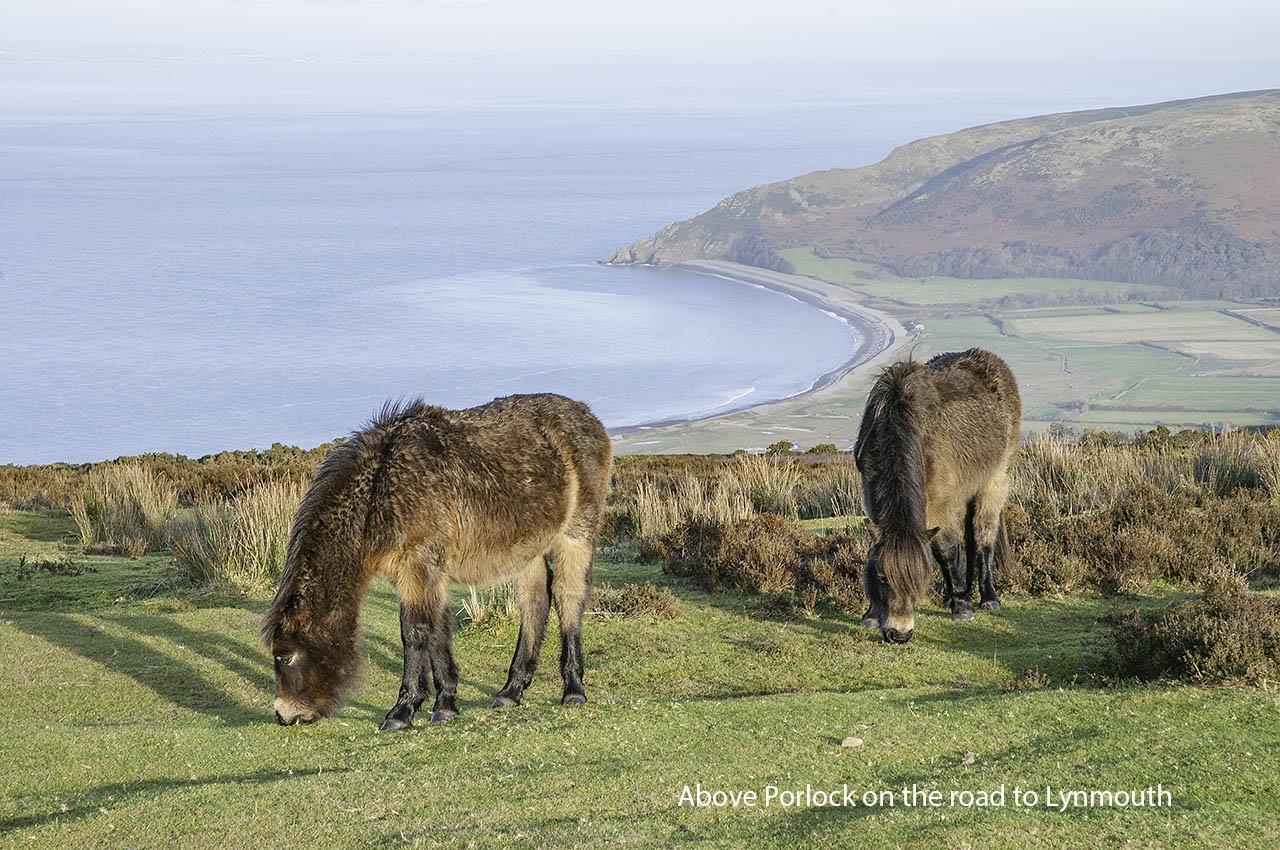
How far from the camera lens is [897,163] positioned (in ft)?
599

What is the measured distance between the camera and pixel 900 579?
880 cm

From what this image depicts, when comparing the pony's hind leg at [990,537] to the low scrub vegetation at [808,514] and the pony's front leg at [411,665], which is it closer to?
the low scrub vegetation at [808,514]

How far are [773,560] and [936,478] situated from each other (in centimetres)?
227

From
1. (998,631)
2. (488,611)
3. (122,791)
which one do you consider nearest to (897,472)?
(998,631)

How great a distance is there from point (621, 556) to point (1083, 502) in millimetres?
6014

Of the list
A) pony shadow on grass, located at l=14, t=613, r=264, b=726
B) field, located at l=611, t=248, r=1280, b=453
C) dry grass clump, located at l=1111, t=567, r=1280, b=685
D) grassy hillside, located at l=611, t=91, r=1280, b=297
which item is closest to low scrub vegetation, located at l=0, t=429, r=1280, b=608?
pony shadow on grass, located at l=14, t=613, r=264, b=726

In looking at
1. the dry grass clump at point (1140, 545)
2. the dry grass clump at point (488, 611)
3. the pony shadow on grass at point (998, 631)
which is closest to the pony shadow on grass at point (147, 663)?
the dry grass clump at point (488, 611)

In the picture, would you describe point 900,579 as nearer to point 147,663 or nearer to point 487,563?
point 487,563

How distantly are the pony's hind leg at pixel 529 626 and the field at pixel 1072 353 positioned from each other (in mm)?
33910

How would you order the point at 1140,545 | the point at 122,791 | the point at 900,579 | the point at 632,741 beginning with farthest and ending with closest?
the point at 1140,545, the point at 900,579, the point at 632,741, the point at 122,791

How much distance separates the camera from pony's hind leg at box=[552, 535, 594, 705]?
8297 millimetres

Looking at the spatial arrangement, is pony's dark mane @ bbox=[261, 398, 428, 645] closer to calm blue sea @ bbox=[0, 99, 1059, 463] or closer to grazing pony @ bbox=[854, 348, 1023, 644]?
grazing pony @ bbox=[854, 348, 1023, 644]

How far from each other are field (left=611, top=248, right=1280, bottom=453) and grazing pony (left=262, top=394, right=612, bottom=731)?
111 ft

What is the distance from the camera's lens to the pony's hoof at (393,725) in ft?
24.2
